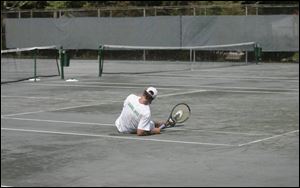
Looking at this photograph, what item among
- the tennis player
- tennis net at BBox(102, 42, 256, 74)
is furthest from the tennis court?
tennis net at BBox(102, 42, 256, 74)

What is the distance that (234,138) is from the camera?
10.6 meters

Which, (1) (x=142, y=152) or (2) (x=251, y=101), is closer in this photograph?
(1) (x=142, y=152)

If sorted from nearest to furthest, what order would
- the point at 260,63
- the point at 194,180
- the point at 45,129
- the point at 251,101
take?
the point at 194,180 < the point at 45,129 < the point at 251,101 < the point at 260,63

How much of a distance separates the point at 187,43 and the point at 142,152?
25.2m

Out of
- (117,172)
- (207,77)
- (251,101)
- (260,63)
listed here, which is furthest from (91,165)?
(260,63)

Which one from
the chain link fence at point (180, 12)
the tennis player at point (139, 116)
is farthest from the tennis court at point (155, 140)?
the chain link fence at point (180, 12)

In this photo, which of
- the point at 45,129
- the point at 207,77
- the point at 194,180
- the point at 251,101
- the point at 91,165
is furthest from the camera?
the point at 207,77

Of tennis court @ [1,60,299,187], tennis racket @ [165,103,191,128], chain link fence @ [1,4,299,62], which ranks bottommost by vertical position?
tennis court @ [1,60,299,187]

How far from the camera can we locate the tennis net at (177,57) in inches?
1241

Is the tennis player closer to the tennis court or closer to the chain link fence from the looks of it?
the tennis court

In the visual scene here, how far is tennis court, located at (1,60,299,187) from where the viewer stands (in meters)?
7.79

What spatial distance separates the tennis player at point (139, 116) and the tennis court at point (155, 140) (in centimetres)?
17

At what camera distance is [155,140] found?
10.4 metres

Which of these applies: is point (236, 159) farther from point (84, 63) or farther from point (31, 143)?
point (84, 63)
